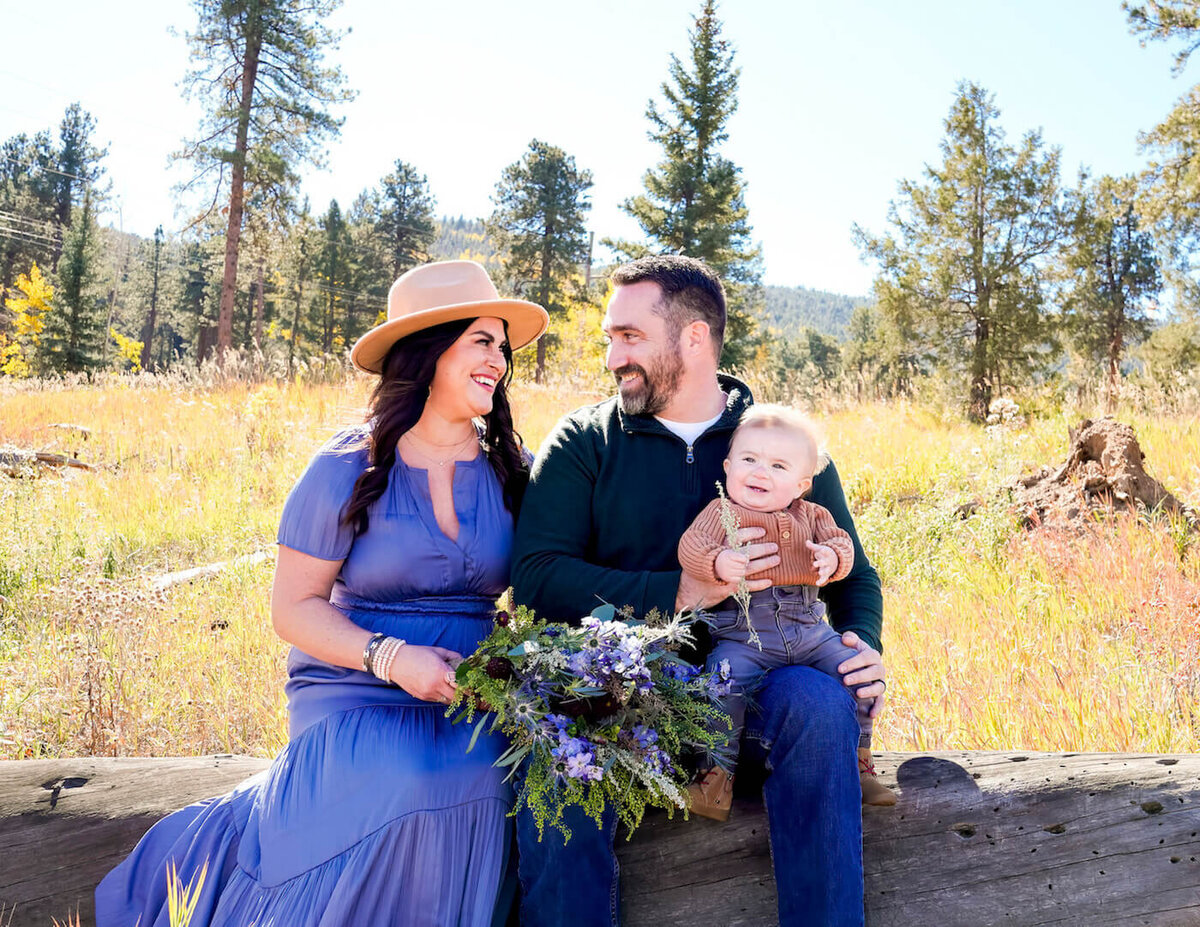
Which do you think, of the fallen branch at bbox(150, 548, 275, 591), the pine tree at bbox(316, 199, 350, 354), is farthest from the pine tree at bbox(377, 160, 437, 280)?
the fallen branch at bbox(150, 548, 275, 591)

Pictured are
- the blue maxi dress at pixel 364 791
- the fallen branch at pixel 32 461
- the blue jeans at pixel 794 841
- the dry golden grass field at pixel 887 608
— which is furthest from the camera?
the fallen branch at pixel 32 461

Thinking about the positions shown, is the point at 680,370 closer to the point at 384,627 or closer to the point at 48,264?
the point at 384,627

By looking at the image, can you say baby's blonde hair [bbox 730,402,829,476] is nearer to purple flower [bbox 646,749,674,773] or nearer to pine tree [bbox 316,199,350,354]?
purple flower [bbox 646,749,674,773]

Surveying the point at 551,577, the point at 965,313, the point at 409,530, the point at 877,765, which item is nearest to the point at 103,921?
the point at 409,530

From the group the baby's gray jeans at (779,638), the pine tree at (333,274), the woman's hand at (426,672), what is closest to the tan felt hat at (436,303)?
the woman's hand at (426,672)

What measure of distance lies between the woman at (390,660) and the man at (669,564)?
201mm

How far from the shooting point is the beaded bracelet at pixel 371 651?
2.46 meters

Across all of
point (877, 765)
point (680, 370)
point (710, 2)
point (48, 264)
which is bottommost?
point (877, 765)

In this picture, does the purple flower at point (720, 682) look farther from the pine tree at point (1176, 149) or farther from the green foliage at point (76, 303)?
the green foliage at point (76, 303)

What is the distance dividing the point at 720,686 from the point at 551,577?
2.30 feet

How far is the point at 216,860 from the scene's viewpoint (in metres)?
2.36

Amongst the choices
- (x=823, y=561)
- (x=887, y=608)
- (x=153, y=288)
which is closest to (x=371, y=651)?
(x=823, y=561)

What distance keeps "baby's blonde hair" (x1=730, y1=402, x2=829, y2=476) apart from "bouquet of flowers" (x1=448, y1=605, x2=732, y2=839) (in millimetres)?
766

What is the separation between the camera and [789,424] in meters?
2.56
